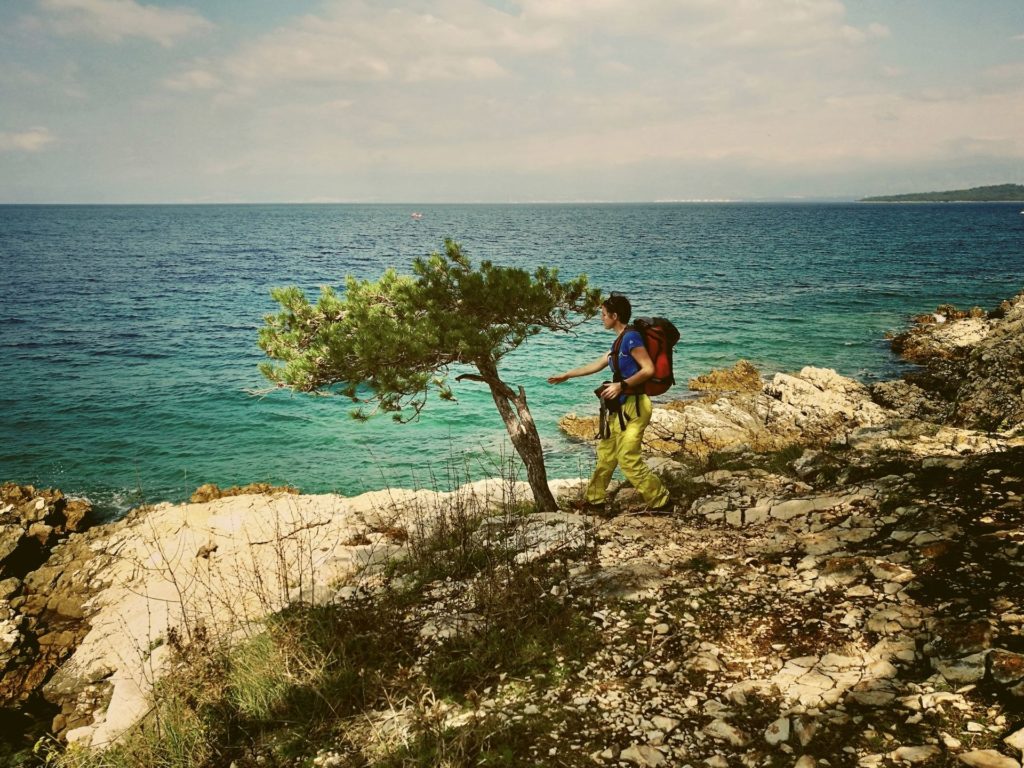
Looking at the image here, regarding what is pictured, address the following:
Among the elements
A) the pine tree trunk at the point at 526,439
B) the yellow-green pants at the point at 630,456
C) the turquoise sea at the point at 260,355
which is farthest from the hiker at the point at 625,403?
the turquoise sea at the point at 260,355

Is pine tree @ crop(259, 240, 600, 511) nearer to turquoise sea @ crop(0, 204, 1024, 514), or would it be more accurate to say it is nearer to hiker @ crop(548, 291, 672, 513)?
hiker @ crop(548, 291, 672, 513)

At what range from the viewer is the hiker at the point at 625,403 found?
6457 mm

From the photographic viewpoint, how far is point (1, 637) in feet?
29.1

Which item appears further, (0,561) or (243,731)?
(0,561)

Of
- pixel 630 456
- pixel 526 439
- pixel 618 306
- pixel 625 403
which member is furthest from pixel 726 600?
pixel 526 439

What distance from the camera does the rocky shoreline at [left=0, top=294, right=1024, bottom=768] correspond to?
3467 mm

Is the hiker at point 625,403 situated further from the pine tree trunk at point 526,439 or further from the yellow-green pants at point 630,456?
the pine tree trunk at point 526,439

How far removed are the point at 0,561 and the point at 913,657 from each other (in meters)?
14.9

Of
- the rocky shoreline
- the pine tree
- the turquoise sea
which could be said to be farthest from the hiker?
the turquoise sea

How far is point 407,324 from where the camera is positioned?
6953 millimetres

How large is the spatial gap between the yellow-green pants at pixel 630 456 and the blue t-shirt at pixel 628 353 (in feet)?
1.24

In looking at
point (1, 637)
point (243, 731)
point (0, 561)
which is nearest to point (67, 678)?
point (1, 637)

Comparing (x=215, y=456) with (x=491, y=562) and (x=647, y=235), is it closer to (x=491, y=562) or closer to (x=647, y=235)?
(x=491, y=562)

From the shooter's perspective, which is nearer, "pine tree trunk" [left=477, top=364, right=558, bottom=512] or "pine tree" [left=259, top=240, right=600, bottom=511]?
"pine tree" [left=259, top=240, right=600, bottom=511]
